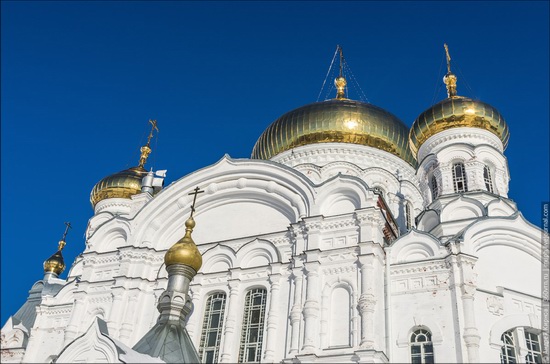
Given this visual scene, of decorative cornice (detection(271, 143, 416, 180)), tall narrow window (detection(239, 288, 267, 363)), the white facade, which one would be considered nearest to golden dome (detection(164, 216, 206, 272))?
the white facade

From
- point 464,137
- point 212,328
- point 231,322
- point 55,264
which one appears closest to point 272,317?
point 231,322

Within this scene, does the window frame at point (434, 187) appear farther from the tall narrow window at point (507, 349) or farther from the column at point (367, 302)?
the tall narrow window at point (507, 349)

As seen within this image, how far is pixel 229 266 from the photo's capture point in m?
12.6

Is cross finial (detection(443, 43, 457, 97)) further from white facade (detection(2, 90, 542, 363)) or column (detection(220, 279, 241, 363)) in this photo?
column (detection(220, 279, 241, 363))

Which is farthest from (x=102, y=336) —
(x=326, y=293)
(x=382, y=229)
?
(x=382, y=229)

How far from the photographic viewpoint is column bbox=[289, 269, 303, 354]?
35.2 feet

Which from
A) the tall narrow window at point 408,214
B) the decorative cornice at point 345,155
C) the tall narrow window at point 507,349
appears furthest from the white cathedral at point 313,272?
the tall narrow window at point 408,214

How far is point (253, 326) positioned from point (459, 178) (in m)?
6.18

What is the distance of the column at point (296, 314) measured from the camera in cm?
1073

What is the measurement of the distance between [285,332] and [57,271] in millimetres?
12343

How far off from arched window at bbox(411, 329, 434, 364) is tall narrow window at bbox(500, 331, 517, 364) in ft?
4.12

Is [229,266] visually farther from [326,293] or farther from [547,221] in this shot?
[547,221]

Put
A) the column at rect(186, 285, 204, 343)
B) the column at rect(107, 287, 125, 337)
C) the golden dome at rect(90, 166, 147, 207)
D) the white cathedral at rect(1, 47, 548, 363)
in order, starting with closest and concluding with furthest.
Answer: the white cathedral at rect(1, 47, 548, 363), the column at rect(186, 285, 204, 343), the column at rect(107, 287, 125, 337), the golden dome at rect(90, 166, 147, 207)

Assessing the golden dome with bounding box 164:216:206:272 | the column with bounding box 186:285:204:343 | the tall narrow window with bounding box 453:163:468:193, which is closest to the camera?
the golden dome with bounding box 164:216:206:272
